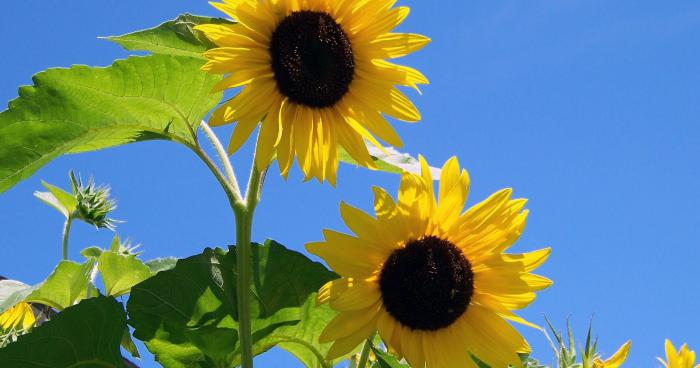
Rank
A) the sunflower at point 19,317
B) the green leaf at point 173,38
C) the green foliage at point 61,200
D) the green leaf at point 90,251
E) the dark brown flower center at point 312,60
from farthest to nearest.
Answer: the green foliage at point 61,200 → the green leaf at point 90,251 → the sunflower at point 19,317 → the dark brown flower center at point 312,60 → the green leaf at point 173,38

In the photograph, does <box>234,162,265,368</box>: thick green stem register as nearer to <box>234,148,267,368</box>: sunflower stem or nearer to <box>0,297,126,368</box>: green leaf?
<box>234,148,267,368</box>: sunflower stem

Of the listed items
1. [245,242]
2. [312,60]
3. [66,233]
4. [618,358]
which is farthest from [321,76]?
[66,233]

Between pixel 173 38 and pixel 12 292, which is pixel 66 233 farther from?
pixel 173 38

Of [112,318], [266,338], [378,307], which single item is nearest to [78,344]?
[112,318]

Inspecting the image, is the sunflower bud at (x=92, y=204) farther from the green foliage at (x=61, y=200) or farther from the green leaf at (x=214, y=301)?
the green leaf at (x=214, y=301)

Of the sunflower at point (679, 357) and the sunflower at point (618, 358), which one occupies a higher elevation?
the sunflower at point (679, 357)

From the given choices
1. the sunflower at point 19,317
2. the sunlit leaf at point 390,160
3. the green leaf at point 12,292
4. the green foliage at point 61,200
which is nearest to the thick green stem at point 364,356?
the sunlit leaf at point 390,160

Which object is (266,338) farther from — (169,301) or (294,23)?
(294,23)

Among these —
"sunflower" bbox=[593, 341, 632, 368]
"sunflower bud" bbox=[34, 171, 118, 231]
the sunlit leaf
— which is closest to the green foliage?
"sunflower bud" bbox=[34, 171, 118, 231]

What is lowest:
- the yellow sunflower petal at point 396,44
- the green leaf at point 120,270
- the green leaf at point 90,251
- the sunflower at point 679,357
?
the sunflower at point 679,357
